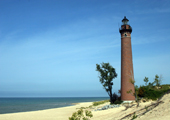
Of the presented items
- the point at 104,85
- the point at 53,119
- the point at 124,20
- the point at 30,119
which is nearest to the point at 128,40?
the point at 124,20

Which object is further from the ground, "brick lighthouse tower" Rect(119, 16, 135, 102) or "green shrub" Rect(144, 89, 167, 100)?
"brick lighthouse tower" Rect(119, 16, 135, 102)

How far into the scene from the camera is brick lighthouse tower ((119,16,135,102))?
108 ft

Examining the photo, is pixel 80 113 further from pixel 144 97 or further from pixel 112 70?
pixel 112 70

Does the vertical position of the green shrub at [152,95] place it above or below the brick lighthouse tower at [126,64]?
below

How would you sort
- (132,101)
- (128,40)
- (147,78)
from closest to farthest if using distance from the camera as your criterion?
(132,101) < (128,40) < (147,78)

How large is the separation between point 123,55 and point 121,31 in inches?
211

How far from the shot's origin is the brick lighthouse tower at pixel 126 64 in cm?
3294

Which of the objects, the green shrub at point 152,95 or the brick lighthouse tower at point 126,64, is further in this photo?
the brick lighthouse tower at point 126,64

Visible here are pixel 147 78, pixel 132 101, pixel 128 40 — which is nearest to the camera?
pixel 132 101

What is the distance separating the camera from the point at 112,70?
128 ft

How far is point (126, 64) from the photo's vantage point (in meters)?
33.6

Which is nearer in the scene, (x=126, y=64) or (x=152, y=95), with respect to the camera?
(x=152, y=95)

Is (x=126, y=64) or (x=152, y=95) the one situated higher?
(x=126, y=64)

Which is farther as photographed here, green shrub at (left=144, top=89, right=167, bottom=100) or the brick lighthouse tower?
the brick lighthouse tower
